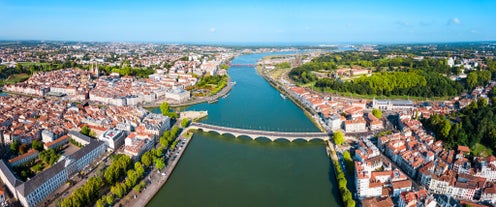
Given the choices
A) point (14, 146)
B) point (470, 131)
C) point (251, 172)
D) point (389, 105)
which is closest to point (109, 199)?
point (251, 172)

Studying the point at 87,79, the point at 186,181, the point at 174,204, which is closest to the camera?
the point at 174,204

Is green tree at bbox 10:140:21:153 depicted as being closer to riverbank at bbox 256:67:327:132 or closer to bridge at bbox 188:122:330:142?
bridge at bbox 188:122:330:142

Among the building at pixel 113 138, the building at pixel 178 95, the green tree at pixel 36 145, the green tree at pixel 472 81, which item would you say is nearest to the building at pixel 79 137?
the building at pixel 113 138

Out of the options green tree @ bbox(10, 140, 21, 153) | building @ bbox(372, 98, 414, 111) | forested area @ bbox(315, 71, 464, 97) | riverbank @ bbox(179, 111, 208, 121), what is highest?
forested area @ bbox(315, 71, 464, 97)

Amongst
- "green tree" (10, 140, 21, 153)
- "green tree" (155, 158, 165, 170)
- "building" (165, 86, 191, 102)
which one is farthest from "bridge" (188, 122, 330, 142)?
"green tree" (10, 140, 21, 153)

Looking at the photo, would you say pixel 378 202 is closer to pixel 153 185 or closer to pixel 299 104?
pixel 153 185

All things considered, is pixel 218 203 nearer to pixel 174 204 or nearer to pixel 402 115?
pixel 174 204

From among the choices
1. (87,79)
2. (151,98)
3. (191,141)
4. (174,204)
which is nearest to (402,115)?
(191,141)
